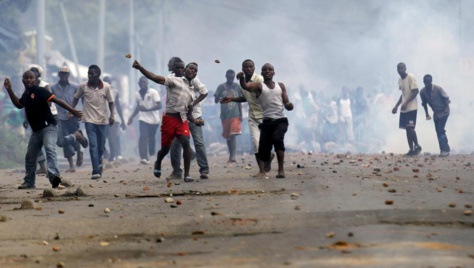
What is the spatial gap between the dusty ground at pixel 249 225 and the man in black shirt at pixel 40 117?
0.41 meters

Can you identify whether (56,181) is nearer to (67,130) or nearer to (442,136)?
(67,130)

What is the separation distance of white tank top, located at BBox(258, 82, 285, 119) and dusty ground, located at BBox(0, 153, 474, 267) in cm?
94

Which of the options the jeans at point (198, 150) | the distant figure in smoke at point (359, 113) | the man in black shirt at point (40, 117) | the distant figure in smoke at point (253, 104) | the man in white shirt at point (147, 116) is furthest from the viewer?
the distant figure in smoke at point (359, 113)

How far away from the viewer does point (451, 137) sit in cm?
3472

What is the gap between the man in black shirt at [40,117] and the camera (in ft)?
41.2

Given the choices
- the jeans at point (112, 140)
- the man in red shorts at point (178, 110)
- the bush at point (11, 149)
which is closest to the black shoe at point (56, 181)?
the man in red shorts at point (178, 110)

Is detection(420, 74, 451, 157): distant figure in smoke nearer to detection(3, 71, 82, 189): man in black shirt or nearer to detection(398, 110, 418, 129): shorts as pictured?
detection(398, 110, 418, 129): shorts

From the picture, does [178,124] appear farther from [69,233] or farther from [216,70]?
[216,70]

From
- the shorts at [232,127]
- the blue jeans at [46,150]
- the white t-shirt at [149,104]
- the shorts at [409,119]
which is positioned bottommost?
the blue jeans at [46,150]

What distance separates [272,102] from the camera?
13117 millimetres

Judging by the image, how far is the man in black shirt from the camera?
12555 millimetres

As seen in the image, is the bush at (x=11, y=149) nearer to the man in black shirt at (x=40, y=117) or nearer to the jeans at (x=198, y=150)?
the jeans at (x=198, y=150)

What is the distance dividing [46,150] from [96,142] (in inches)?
115

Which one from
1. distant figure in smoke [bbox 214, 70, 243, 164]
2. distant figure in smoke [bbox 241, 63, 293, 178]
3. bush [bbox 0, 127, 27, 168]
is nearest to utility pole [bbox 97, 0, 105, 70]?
bush [bbox 0, 127, 27, 168]
